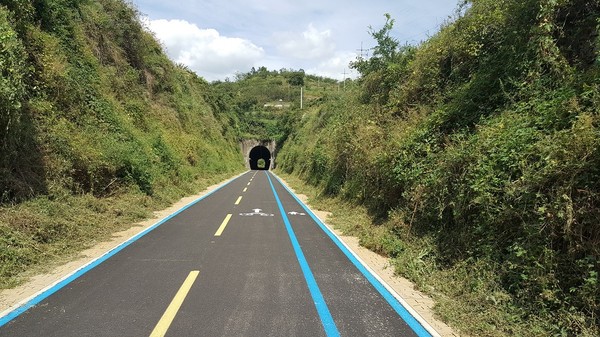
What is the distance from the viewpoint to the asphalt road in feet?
14.1

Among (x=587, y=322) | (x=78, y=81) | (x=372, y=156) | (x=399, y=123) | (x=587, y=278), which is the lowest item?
(x=587, y=322)

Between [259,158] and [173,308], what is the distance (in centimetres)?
9298

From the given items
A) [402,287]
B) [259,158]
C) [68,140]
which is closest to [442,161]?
[402,287]

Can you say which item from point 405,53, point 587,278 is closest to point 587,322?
point 587,278

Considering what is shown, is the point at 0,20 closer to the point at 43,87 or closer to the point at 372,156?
the point at 43,87

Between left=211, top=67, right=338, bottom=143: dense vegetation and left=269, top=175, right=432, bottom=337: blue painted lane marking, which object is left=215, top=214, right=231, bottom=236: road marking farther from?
left=211, top=67, right=338, bottom=143: dense vegetation

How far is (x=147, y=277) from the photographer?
5.99m

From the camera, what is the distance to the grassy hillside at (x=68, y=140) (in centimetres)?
770

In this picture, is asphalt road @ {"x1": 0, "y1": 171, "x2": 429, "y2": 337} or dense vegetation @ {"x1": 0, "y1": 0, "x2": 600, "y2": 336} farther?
dense vegetation @ {"x1": 0, "y1": 0, "x2": 600, "y2": 336}

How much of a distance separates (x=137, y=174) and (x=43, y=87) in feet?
13.4

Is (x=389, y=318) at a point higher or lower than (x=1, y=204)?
lower

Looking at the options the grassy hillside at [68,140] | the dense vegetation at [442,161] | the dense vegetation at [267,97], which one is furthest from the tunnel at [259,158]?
the dense vegetation at [442,161]

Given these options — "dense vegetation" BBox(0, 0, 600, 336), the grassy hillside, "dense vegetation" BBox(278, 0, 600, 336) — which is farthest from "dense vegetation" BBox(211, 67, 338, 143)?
"dense vegetation" BBox(278, 0, 600, 336)

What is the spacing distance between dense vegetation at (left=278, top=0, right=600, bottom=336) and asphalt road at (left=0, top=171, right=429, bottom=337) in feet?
3.73
